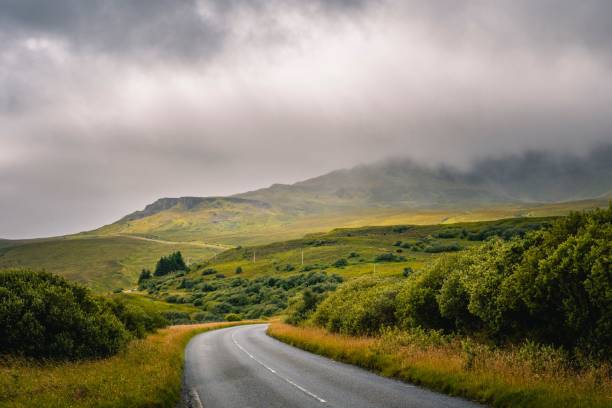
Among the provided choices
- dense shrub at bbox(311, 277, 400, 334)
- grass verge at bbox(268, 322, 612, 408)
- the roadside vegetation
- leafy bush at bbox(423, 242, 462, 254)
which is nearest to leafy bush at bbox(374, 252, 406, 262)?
leafy bush at bbox(423, 242, 462, 254)

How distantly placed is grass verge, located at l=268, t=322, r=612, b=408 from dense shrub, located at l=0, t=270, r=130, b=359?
37.3ft

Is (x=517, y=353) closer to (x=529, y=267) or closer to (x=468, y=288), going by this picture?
(x=529, y=267)

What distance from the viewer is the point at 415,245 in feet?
508

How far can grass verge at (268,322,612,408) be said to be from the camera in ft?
37.9

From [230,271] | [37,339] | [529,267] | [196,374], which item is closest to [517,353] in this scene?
[529,267]

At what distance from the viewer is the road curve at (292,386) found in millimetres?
13622

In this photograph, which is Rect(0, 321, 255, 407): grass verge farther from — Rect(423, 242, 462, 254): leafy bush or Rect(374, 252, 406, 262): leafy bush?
Rect(423, 242, 462, 254): leafy bush

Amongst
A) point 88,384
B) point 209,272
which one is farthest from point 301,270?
point 88,384

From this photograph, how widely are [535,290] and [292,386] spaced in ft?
27.8

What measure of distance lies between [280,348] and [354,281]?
10.2 metres

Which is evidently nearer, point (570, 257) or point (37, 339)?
point (570, 257)

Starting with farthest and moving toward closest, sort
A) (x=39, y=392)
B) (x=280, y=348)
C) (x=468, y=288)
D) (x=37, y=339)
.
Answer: (x=280, y=348) → (x=468, y=288) → (x=37, y=339) → (x=39, y=392)

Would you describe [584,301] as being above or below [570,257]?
below

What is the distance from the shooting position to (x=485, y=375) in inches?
567
